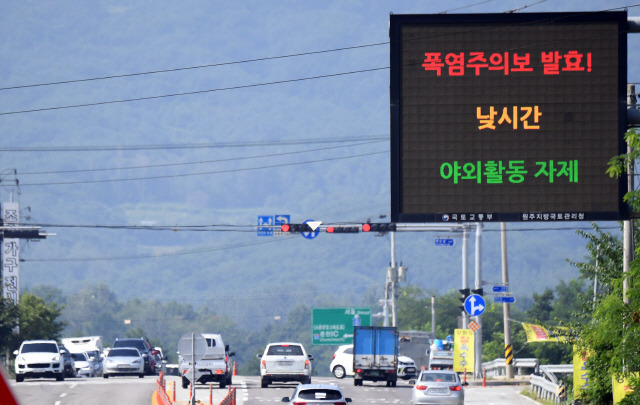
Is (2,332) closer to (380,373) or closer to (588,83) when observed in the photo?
(380,373)

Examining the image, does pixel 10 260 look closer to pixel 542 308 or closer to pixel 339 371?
pixel 339 371

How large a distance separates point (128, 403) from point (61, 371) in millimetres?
15185

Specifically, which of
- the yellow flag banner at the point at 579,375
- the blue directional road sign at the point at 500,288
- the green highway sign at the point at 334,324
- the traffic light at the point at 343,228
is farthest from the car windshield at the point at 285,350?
the green highway sign at the point at 334,324

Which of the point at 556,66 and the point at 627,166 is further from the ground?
the point at 556,66

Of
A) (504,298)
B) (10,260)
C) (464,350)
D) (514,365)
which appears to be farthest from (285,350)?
(10,260)

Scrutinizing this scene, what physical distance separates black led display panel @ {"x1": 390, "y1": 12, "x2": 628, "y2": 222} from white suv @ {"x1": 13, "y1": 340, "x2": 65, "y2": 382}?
31.2 m

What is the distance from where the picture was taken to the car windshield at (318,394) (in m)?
29.1

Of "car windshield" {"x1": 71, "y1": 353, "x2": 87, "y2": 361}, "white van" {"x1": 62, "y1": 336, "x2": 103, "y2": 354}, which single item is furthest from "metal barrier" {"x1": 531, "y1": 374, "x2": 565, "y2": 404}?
"white van" {"x1": 62, "y1": 336, "x2": 103, "y2": 354}

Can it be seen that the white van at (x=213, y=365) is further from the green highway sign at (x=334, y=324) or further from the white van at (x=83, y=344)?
the green highway sign at (x=334, y=324)

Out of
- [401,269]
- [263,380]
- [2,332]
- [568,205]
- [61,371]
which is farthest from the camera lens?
[401,269]

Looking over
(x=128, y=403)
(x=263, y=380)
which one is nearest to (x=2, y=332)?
(x=263, y=380)

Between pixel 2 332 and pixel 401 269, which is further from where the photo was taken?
pixel 401 269

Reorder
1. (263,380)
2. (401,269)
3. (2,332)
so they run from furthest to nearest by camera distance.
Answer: (401,269) < (2,332) < (263,380)

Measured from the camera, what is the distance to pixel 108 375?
55.7 m
